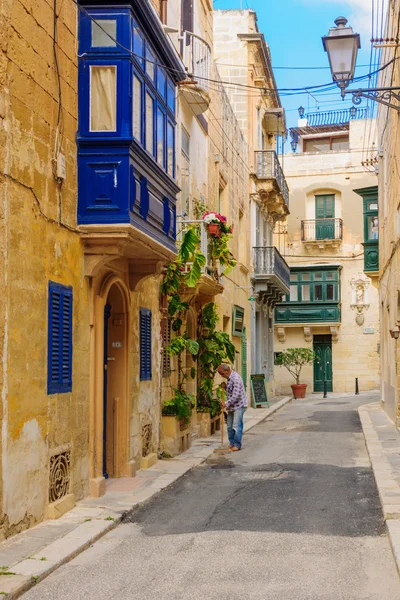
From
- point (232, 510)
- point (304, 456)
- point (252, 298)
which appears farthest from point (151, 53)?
point (252, 298)

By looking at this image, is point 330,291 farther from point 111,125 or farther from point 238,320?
point 111,125

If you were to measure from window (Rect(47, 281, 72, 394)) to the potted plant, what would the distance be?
27358 millimetres

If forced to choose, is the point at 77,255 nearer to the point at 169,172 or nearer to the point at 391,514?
the point at 169,172

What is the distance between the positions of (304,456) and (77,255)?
21.9 feet

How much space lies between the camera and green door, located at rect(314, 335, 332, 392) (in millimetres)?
39500

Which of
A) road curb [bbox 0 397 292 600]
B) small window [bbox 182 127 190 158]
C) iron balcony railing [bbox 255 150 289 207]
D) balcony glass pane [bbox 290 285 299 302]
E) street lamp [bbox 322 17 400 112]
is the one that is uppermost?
iron balcony railing [bbox 255 150 289 207]

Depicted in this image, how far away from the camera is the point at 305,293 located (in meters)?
39.8

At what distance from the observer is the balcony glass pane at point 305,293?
39.6 meters

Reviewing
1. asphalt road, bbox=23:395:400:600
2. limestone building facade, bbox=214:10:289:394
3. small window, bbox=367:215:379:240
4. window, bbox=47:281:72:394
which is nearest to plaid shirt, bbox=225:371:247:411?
asphalt road, bbox=23:395:400:600

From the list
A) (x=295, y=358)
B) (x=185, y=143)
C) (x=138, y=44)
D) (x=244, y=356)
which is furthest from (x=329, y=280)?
(x=138, y=44)

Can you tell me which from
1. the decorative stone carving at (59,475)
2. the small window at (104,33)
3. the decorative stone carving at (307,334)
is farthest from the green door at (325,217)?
the decorative stone carving at (59,475)

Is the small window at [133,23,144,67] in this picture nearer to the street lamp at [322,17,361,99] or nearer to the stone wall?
the stone wall

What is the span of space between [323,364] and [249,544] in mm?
32091

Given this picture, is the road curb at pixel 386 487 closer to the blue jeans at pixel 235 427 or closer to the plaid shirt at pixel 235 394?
the blue jeans at pixel 235 427
